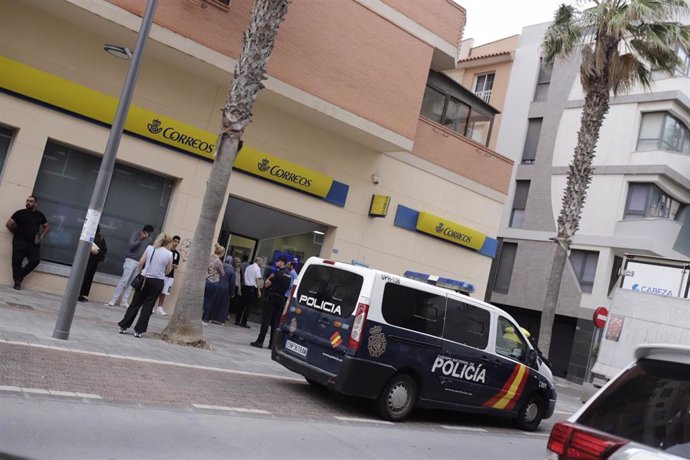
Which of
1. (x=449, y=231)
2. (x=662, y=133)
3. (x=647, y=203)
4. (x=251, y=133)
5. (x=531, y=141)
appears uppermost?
(x=662, y=133)

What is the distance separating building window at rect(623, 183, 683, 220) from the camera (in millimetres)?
27922

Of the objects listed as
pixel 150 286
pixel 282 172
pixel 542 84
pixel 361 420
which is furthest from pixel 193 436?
pixel 542 84

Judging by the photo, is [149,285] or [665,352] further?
[149,285]

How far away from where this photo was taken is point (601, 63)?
18406 millimetres

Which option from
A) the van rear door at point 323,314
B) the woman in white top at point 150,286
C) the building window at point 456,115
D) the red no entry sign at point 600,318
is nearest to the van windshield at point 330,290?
the van rear door at point 323,314

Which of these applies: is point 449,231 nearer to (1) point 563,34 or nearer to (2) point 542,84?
(1) point 563,34

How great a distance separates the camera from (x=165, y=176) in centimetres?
1561

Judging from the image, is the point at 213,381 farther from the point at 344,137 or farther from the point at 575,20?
the point at 575,20

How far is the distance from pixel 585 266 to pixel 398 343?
23255 millimetres

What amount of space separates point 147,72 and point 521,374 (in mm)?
10428

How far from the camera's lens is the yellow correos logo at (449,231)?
2003cm

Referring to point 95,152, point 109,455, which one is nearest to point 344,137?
point 95,152

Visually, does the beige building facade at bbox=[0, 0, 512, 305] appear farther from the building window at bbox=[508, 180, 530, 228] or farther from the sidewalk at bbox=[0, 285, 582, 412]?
the building window at bbox=[508, 180, 530, 228]

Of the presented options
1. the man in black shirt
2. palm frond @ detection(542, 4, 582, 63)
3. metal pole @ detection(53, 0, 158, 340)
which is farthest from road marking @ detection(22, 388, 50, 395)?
palm frond @ detection(542, 4, 582, 63)
